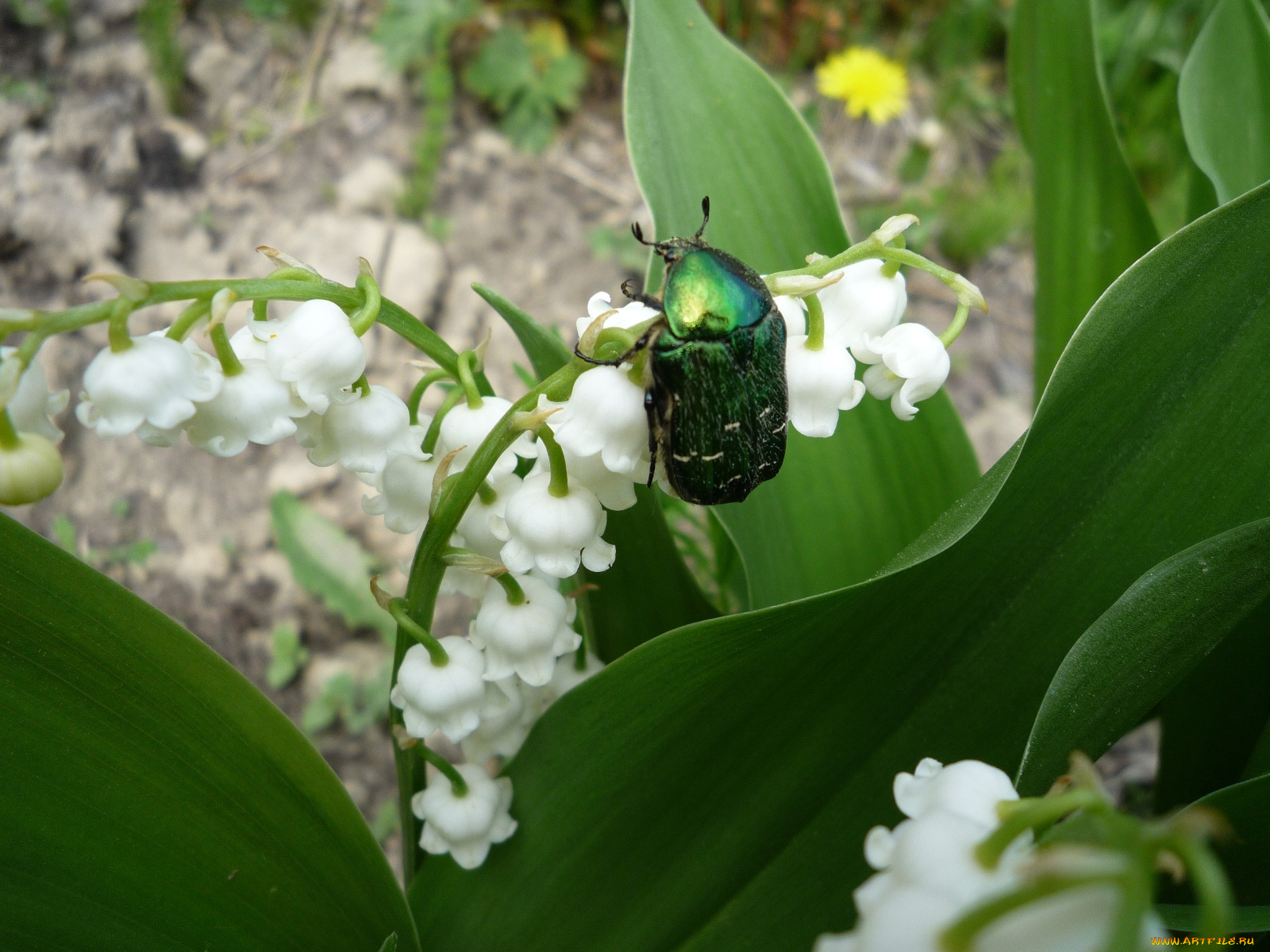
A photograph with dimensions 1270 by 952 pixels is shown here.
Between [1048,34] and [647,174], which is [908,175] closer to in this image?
[1048,34]

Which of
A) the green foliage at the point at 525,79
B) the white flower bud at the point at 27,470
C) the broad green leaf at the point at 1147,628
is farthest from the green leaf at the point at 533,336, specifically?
the green foliage at the point at 525,79

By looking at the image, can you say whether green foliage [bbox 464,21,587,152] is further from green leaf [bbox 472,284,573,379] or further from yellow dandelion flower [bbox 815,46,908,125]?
green leaf [bbox 472,284,573,379]

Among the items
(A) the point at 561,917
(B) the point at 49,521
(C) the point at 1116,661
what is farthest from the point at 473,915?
(B) the point at 49,521

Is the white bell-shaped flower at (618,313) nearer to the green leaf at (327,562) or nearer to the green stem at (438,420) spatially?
the green stem at (438,420)

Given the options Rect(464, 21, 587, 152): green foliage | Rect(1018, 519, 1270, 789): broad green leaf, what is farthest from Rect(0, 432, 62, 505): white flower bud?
Rect(464, 21, 587, 152): green foliage

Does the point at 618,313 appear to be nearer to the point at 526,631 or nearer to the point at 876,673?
the point at 526,631

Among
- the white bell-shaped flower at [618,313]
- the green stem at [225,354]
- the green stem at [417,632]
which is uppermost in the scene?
the white bell-shaped flower at [618,313]

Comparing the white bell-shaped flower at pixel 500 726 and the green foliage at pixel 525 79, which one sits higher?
the green foliage at pixel 525 79
